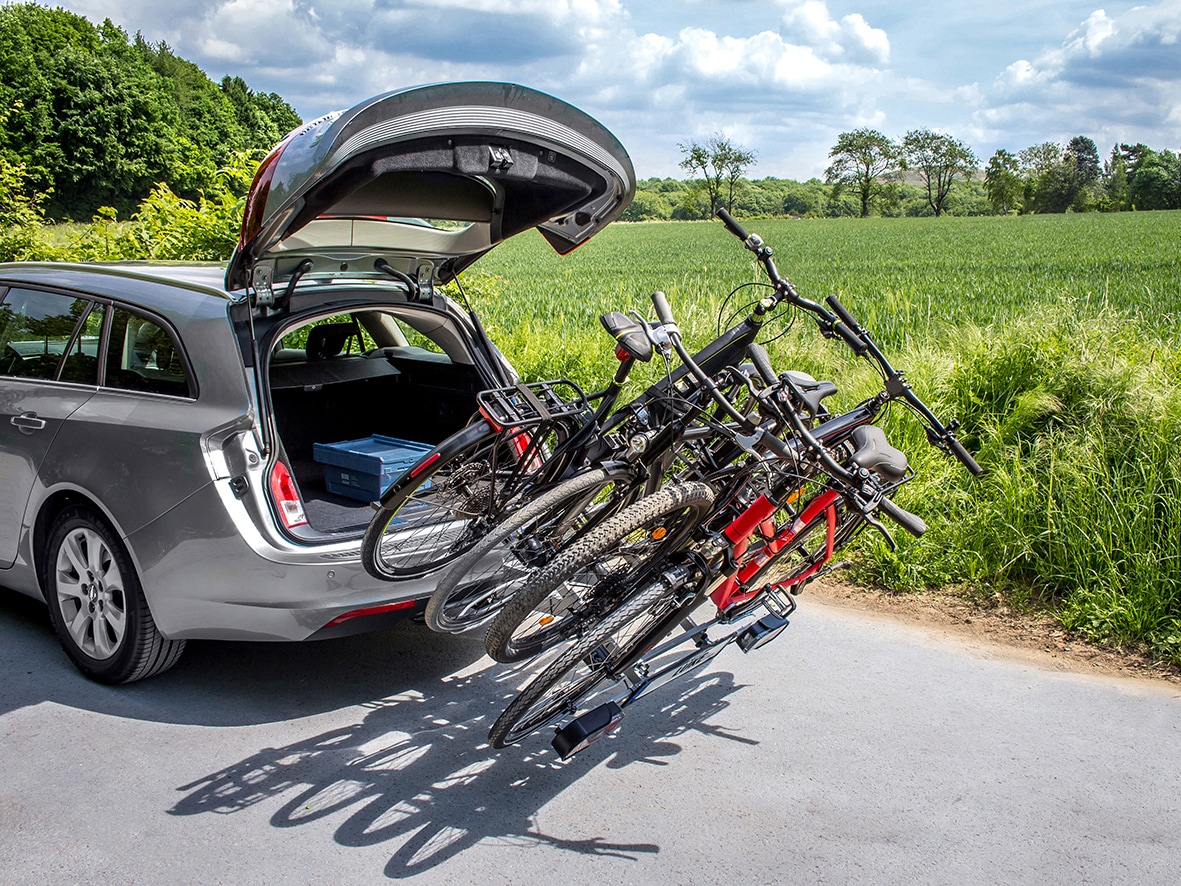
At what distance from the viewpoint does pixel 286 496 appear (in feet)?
12.1

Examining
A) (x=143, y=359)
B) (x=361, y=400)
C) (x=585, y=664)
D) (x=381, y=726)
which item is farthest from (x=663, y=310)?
(x=361, y=400)

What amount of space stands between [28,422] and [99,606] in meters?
0.87

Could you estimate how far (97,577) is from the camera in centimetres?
402

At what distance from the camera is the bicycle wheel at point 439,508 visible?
356 centimetres

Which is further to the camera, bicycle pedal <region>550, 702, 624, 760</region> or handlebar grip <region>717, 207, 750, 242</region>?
handlebar grip <region>717, 207, 750, 242</region>

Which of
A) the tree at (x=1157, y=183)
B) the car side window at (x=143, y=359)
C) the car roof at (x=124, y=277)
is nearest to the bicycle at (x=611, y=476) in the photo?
the car side window at (x=143, y=359)

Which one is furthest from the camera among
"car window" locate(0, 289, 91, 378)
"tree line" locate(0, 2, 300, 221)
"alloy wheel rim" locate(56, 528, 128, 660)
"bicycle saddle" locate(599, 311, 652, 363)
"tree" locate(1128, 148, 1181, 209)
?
"tree" locate(1128, 148, 1181, 209)

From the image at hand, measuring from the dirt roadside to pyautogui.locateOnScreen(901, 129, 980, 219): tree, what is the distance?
12523 centimetres

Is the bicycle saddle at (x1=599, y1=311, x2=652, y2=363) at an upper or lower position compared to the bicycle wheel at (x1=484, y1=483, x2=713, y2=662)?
upper

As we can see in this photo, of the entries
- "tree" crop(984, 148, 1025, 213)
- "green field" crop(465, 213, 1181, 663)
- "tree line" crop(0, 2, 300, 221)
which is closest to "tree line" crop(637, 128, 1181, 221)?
"tree" crop(984, 148, 1025, 213)

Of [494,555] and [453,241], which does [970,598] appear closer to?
[494,555]

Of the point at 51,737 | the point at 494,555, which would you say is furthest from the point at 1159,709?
the point at 51,737

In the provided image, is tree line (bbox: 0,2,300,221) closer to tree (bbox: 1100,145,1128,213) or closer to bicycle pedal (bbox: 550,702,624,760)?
bicycle pedal (bbox: 550,702,624,760)

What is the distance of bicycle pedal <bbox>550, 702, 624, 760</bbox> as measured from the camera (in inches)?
131
